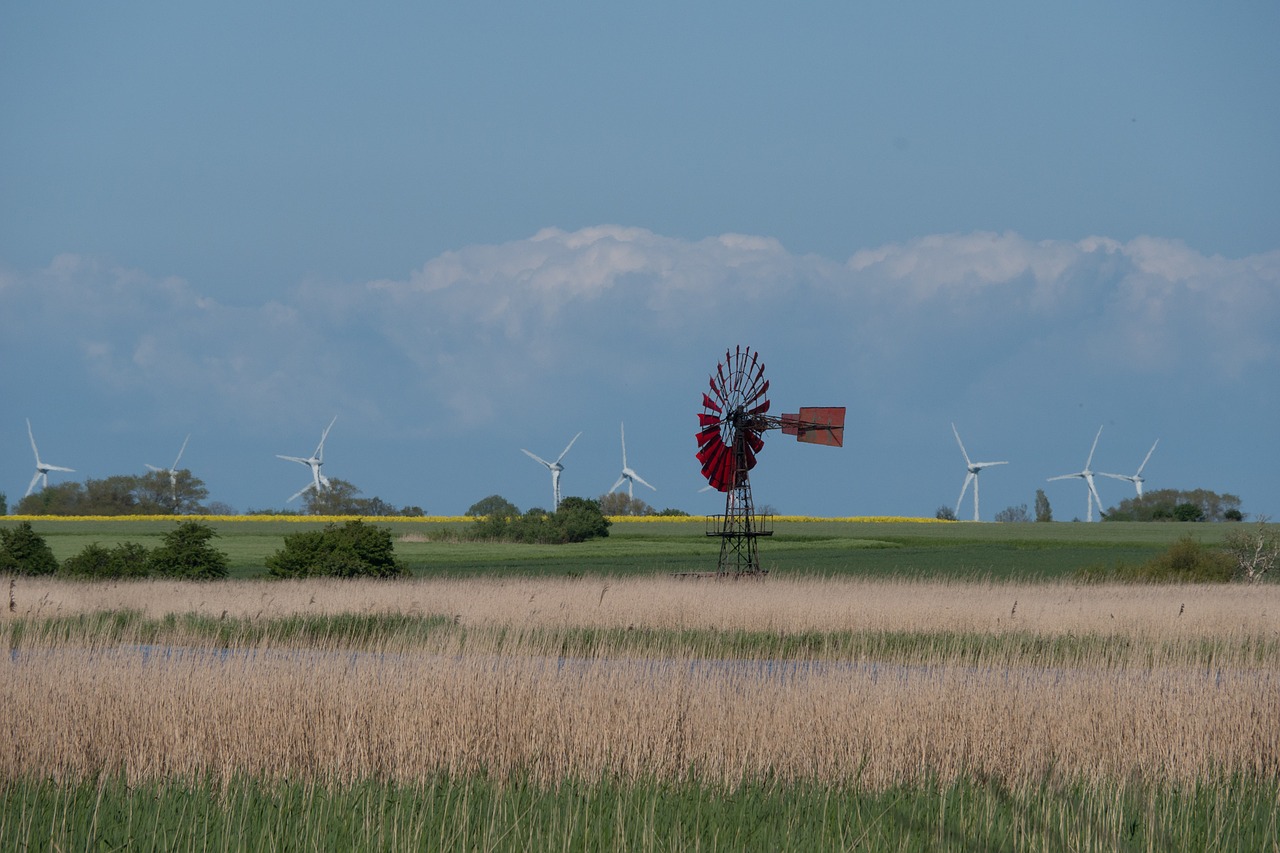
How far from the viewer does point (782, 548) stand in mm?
79312

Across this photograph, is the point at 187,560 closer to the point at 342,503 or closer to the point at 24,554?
the point at 24,554

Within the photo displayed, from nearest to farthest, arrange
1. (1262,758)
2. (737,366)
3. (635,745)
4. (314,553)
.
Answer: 1. (635,745)
2. (1262,758)
3. (737,366)
4. (314,553)

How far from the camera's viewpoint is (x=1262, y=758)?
1465cm

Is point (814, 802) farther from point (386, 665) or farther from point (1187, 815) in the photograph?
point (386, 665)

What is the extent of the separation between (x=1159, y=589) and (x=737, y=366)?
1551 centimetres

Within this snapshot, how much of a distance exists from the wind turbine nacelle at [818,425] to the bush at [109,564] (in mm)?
22907

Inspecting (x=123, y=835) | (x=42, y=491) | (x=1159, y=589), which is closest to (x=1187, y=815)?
(x=123, y=835)

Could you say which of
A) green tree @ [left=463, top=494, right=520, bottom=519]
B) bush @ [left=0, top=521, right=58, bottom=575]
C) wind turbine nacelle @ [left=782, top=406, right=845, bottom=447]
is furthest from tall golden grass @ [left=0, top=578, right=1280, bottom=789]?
green tree @ [left=463, top=494, right=520, bottom=519]

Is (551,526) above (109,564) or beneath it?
above

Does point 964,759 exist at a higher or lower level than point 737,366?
lower

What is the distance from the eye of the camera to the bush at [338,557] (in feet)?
145

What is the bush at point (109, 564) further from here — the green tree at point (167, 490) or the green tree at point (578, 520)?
the green tree at point (167, 490)

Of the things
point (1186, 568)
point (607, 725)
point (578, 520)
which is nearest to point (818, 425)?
point (1186, 568)

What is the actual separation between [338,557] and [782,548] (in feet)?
131
